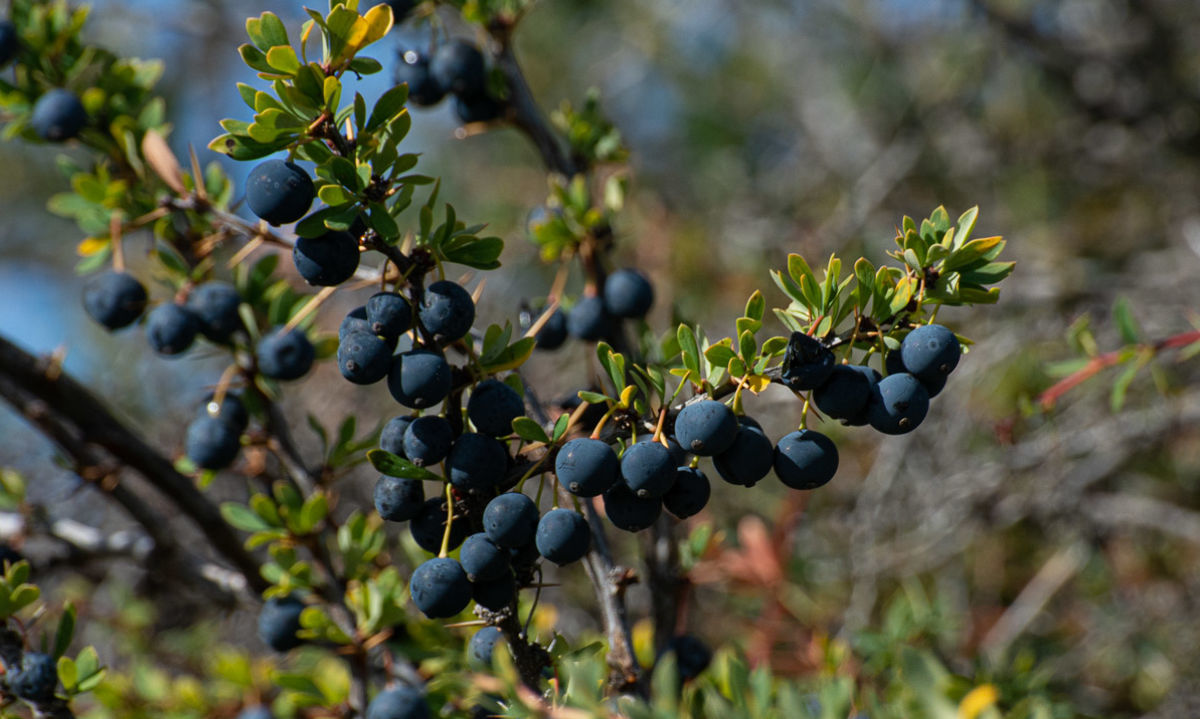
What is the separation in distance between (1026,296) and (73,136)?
268cm

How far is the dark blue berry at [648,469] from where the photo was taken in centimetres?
105

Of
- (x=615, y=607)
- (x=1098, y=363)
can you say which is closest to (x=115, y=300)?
(x=615, y=607)

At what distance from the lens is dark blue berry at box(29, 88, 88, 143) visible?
1.77 metres

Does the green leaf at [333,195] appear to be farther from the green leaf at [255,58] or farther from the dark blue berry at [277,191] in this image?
the green leaf at [255,58]

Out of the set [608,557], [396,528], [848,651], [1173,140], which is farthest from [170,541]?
[1173,140]

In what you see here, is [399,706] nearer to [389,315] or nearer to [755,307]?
[389,315]

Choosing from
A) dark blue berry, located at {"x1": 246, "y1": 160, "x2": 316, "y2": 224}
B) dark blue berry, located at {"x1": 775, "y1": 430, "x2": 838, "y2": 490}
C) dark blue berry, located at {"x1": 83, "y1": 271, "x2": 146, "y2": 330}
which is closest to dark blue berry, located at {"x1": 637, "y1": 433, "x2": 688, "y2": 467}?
dark blue berry, located at {"x1": 775, "y1": 430, "x2": 838, "y2": 490}

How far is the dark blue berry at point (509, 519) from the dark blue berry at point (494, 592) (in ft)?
0.29

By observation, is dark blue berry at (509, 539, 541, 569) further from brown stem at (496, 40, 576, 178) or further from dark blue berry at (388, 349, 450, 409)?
brown stem at (496, 40, 576, 178)

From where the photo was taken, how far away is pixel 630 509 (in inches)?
43.8

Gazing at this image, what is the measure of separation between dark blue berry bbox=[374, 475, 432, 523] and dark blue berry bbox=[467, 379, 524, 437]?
123 millimetres

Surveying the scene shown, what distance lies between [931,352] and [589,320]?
77cm

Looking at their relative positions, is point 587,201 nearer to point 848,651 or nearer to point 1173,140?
point 848,651

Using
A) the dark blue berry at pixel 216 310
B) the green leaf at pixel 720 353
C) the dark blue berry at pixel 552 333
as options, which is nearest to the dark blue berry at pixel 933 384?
the green leaf at pixel 720 353
